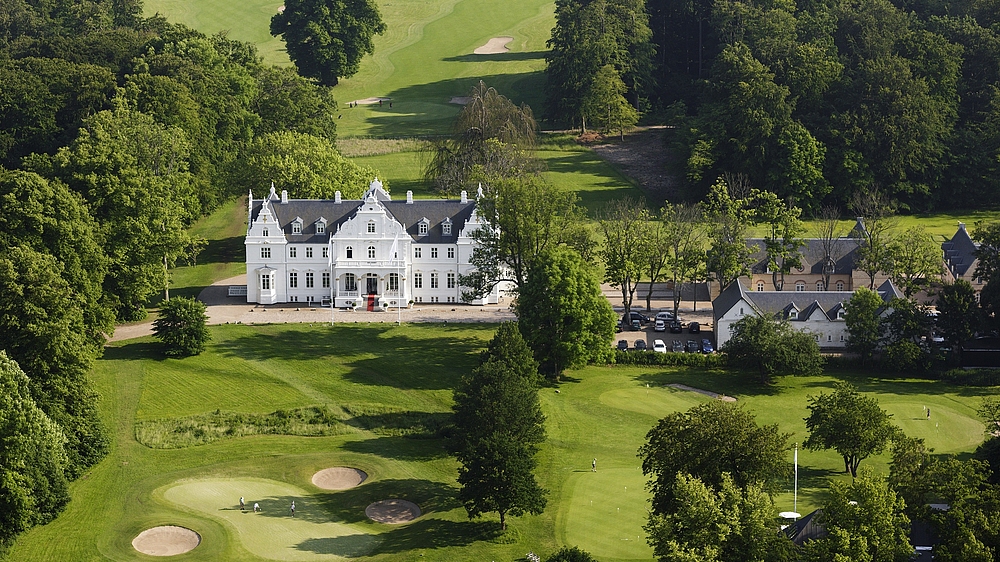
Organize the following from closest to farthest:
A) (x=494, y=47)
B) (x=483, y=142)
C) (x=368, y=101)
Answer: (x=483, y=142)
(x=368, y=101)
(x=494, y=47)

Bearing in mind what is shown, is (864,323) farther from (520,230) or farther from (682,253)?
(520,230)

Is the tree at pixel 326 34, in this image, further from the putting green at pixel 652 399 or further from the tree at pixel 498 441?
the tree at pixel 498 441

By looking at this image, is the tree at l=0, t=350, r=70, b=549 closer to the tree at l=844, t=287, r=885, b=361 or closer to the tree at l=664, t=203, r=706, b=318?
the tree at l=664, t=203, r=706, b=318

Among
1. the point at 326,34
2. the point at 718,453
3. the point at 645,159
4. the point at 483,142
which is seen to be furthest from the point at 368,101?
the point at 718,453

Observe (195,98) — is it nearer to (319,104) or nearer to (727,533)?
(319,104)

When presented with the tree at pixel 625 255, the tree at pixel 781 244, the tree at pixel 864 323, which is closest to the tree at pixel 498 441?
the tree at pixel 625 255
